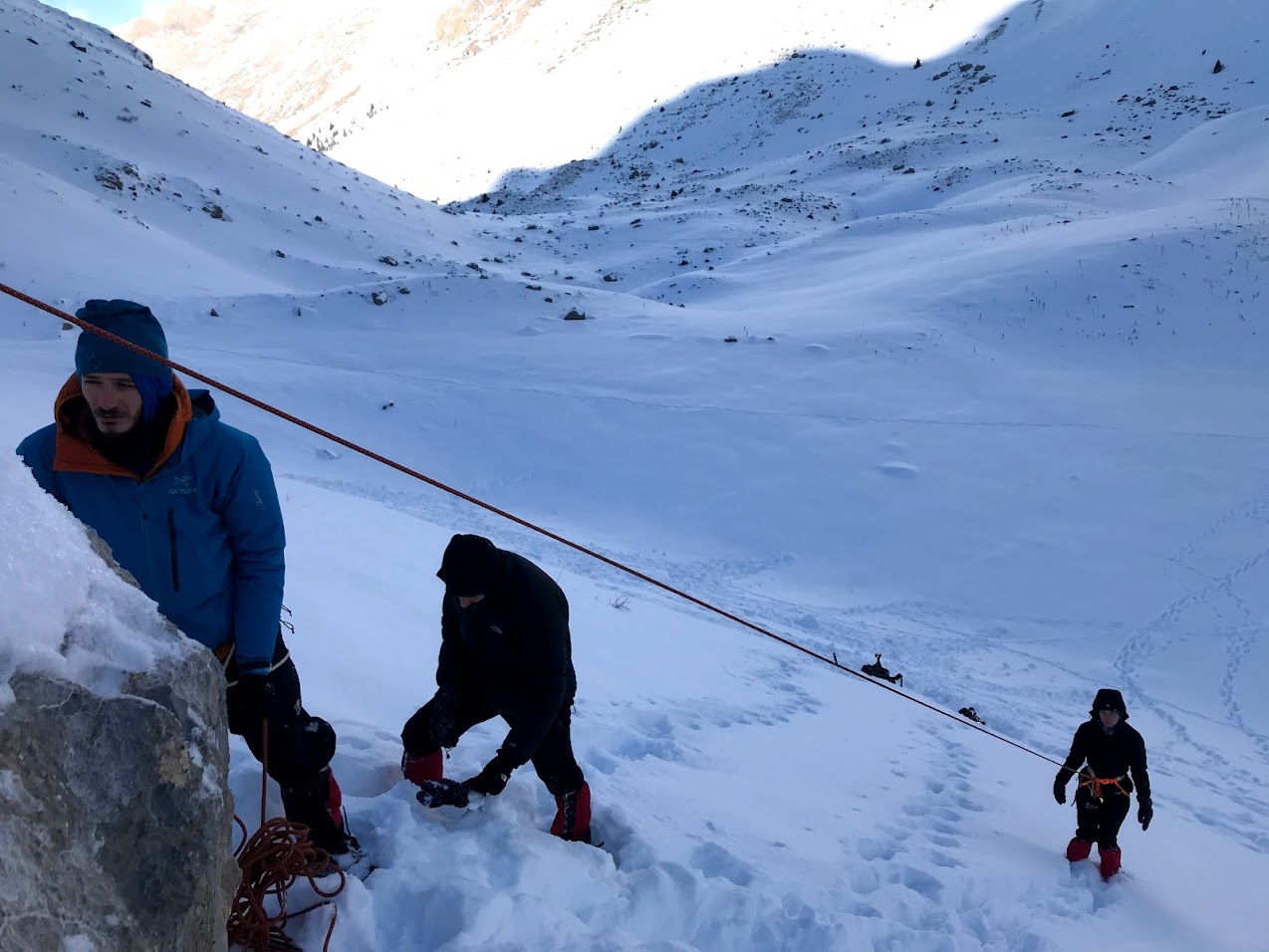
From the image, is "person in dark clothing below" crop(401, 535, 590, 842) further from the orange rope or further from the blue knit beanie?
the blue knit beanie

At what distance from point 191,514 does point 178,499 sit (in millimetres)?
53

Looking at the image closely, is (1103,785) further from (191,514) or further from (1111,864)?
(191,514)

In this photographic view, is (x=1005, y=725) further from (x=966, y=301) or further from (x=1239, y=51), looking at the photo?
(x=1239, y=51)

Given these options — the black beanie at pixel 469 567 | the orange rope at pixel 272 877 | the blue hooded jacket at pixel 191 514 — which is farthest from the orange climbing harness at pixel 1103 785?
the blue hooded jacket at pixel 191 514

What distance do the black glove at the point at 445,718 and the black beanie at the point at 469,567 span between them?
615 mm

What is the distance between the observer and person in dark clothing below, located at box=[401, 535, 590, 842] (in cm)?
299

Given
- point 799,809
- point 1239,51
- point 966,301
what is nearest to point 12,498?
point 799,809

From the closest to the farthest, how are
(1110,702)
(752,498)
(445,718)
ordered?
(445,718)
(1110,702)
(752,498)

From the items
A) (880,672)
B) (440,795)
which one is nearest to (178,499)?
(440,795)

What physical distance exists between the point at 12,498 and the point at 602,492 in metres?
9.96

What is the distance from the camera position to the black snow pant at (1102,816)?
446 cm

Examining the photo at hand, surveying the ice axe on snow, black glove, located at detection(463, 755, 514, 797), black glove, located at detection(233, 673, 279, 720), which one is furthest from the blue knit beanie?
the ice axe on snow

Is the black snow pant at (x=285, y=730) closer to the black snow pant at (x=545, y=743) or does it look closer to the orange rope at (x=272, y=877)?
the orange rope at (x=272, y=877)

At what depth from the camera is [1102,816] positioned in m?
4.51
